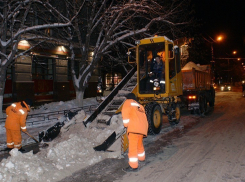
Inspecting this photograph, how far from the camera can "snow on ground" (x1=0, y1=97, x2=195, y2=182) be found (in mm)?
4855

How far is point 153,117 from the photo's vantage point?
27.8ft

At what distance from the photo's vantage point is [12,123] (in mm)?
6730

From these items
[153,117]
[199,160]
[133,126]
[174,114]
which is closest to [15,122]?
[133,126]

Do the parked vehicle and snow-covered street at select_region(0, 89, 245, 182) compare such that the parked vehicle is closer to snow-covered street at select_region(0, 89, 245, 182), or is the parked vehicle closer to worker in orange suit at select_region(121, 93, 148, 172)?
snow-covered street at select_region(0, 89, 245, 182)

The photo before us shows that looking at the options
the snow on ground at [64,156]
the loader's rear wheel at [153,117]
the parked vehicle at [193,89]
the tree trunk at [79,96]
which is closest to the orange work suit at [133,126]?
the snow on ground at [64,156]

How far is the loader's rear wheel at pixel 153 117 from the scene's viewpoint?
829 cm

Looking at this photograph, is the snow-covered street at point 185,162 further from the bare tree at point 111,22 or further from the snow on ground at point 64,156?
the bare tree at point 111,22

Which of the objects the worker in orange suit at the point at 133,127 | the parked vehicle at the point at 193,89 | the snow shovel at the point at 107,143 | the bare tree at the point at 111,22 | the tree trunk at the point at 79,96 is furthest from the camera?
the tree trunk at the point at 79,96

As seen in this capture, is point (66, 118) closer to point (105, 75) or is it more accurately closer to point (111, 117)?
point (111, 117)

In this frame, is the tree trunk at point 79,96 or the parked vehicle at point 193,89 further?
the tree trunk at point 79,96

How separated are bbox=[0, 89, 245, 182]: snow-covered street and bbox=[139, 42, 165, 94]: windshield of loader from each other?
218 cm

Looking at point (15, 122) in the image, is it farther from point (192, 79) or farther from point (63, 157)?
point (192, 79)

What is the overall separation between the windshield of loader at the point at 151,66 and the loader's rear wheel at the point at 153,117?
2.43 ft

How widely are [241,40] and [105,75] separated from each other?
41.2m
